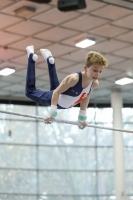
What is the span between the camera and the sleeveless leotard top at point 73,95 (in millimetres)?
8163

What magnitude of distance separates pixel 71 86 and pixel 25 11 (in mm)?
3563

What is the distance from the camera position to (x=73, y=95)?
8289 mm

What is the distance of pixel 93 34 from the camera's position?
1269 centimetres

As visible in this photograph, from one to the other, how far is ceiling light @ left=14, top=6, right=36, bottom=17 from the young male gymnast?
244 centimetres

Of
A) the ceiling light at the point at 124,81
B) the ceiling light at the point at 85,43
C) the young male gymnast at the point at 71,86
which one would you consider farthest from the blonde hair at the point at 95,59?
the ceiling light at the point at 124,81

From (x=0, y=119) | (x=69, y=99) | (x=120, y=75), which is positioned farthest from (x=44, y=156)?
(x=69, y=99)

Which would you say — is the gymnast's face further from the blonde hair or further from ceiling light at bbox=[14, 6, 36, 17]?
ceiling light at bbox=[14, 6, 36, 17]

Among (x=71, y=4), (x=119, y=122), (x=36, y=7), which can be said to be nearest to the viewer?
(x=71, y=4)

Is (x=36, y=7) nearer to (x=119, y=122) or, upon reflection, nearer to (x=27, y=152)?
(x=119, y=122)

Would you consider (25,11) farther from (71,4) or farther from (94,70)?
(94,70)

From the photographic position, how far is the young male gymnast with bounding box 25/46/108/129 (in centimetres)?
789

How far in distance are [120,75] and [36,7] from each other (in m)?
5.87

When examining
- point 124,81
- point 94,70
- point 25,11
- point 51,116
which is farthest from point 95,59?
point 124,81

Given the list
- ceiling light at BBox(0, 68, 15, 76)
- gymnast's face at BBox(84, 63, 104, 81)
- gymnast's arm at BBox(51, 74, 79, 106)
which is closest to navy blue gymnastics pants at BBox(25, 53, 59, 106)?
gymnast's arm at BBox(51, 74, 79, 106)
